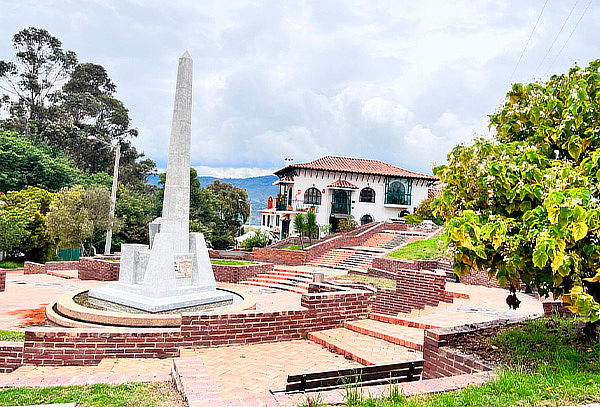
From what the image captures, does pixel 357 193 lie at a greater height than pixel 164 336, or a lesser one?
greater

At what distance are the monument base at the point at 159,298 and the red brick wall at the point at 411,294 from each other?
358cm

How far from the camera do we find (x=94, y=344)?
6.38 m

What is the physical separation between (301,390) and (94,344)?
3569 millimetres

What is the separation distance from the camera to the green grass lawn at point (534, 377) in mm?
3721

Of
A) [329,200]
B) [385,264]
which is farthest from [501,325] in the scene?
[329,200]

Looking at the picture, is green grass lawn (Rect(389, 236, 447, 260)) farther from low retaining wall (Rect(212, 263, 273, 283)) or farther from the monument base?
the monument base

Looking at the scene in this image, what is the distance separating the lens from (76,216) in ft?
73.6

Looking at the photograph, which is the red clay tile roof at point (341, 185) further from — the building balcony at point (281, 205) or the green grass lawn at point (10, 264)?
the green grass lawn at point (10, 264)

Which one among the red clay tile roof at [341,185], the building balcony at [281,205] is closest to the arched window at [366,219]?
the red clay tile roof at [341,185]

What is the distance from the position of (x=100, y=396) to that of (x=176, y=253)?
6.29m

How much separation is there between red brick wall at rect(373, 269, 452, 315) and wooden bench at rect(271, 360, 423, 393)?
526 centimetres

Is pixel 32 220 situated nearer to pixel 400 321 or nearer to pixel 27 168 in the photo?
pixel 27 168

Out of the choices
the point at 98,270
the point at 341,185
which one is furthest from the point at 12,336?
the point at 341,185

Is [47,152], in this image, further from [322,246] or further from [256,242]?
[322,246]
